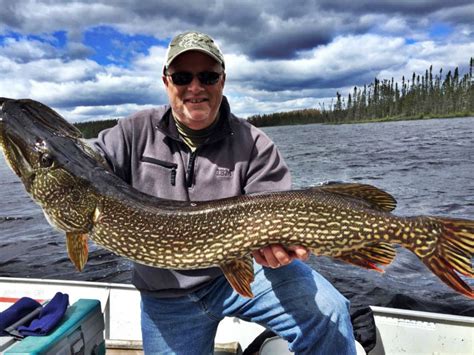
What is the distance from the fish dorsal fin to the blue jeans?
2.33 feet

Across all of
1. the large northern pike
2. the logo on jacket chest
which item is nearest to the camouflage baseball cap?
the logo on jacket chest

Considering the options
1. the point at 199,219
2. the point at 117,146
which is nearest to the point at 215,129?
the point at 117,146

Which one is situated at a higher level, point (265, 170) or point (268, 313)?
point (265, 170)

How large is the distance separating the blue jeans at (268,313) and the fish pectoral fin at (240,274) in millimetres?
322

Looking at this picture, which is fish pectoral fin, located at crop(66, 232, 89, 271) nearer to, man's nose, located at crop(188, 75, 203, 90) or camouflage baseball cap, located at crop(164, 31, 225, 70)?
man's nose, located at crop(188, 75, 203, 90)

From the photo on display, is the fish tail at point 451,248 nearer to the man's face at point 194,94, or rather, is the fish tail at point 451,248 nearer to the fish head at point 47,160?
the man's face at point 194,94

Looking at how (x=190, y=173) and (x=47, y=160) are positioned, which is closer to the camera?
(x=47, y=160)

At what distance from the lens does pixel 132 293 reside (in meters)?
4.92

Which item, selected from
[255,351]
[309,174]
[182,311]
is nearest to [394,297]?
[255,351]

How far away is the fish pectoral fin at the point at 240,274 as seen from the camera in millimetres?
2828

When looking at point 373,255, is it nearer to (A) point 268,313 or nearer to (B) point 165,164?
(A) point 268,313

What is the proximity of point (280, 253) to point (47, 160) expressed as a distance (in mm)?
1681

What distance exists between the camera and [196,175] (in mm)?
3318

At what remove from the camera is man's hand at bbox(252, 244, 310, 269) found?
2.80 m
